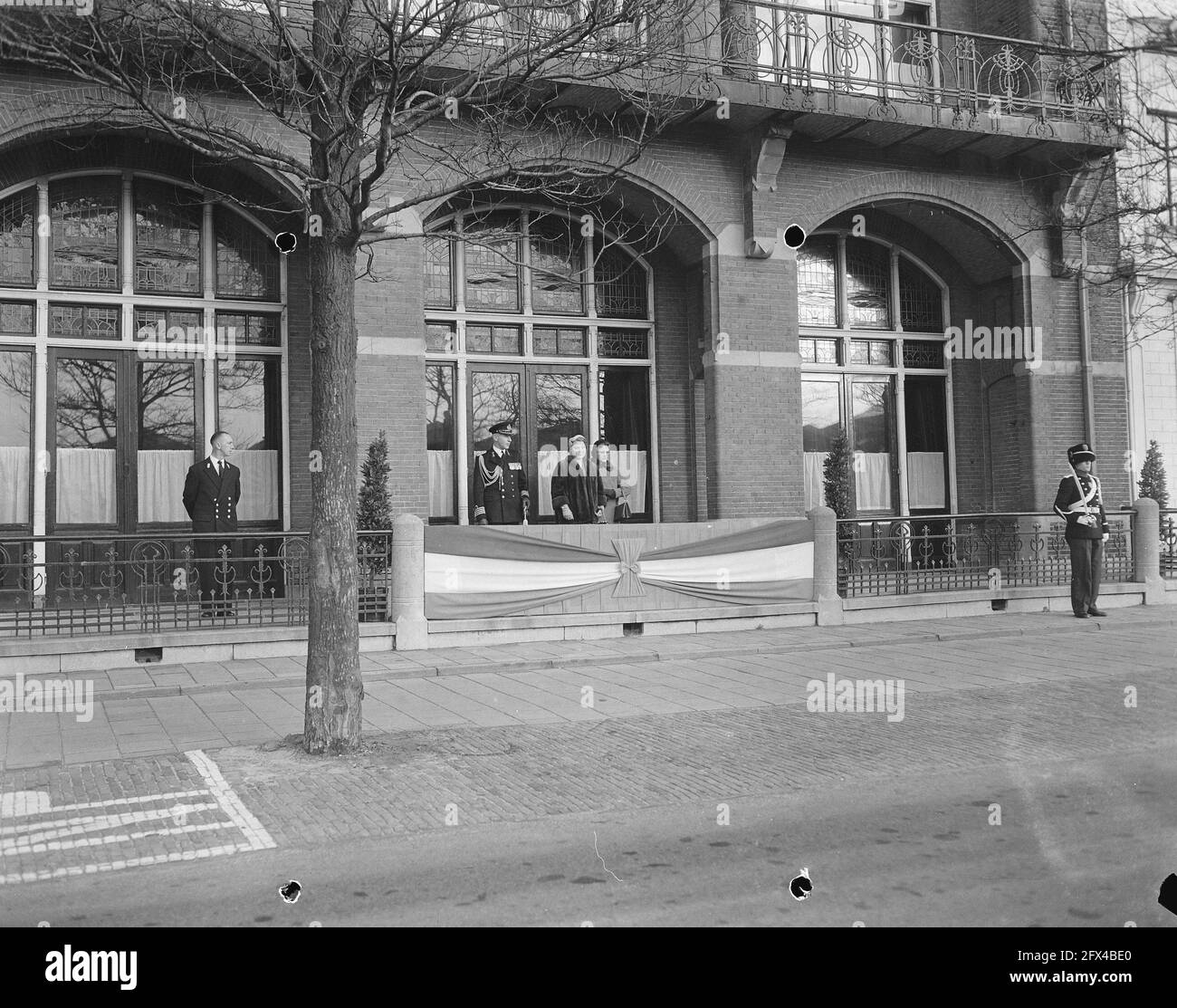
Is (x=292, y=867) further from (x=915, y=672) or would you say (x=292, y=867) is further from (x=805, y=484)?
(x=805, y=484)

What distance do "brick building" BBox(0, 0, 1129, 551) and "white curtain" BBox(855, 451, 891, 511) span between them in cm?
5

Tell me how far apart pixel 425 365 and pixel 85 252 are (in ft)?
15.4

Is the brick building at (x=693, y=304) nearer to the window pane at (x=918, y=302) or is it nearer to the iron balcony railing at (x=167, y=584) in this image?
the window pane at (x=918, y=302)

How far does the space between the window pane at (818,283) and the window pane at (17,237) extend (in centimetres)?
1141

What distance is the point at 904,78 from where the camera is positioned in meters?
17.4

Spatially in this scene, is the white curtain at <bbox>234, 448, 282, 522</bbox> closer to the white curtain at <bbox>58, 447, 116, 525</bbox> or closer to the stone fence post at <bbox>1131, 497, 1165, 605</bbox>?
the white curtain at <bbox>58, 447, 116, 525</bbox>

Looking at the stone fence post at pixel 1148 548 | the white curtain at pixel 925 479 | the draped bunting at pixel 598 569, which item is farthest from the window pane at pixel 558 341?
the stone fence post at pixel 1148 548

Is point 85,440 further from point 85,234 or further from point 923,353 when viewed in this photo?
point 923,353

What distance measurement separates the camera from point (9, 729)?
8.52 metres

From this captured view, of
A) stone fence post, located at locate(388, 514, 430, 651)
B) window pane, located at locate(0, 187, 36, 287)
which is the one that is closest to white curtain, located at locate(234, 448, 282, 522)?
window pane, located at locate(0, 187, 36, 287)

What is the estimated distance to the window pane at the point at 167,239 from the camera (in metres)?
14.8

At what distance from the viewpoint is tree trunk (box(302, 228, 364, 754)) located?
760 cm
